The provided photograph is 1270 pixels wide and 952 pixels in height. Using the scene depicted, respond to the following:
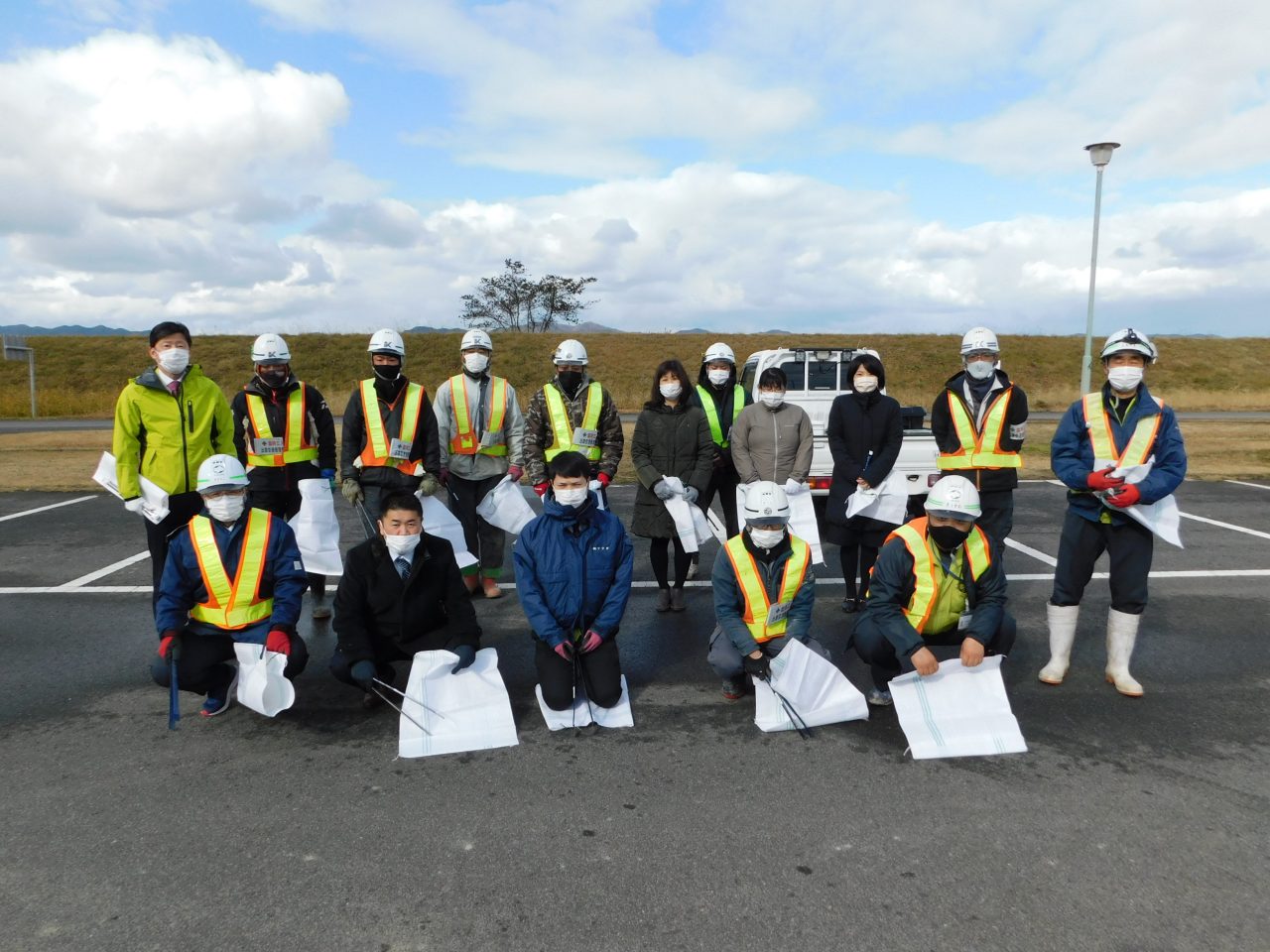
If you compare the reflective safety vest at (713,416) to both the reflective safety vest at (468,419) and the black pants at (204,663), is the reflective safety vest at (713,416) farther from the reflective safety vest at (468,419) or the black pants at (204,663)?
the black pants at (204,663)

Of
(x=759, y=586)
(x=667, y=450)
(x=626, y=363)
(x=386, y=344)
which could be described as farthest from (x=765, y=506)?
(x=626, y=363)

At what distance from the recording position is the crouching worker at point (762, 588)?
4504mm

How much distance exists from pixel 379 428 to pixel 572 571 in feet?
6.92

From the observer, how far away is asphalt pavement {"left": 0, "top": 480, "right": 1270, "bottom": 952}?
2754mm

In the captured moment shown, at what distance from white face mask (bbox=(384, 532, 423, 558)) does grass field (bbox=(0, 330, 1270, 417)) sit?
30.3 m

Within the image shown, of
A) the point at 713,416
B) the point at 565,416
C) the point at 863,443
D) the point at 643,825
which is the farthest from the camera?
the point at 713,416

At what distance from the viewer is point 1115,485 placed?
451cm

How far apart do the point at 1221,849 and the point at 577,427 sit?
4396 mm

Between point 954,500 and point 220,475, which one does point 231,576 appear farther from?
point 954,500

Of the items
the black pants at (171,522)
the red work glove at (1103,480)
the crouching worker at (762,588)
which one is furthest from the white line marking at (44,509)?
the red work glove at (1103,480)

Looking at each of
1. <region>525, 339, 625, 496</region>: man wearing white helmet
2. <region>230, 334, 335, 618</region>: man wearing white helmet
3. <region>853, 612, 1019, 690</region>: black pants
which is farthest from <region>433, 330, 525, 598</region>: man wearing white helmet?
<region>853, 612, 1019, 690</region>: black pants

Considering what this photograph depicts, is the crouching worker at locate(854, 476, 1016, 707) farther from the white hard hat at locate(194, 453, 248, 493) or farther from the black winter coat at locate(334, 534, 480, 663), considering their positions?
the white hard hat at locate(194, 453, 248, 493)

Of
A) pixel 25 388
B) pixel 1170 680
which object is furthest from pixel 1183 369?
pixel 25 388

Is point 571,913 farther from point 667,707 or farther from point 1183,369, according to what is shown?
point 1183,369
